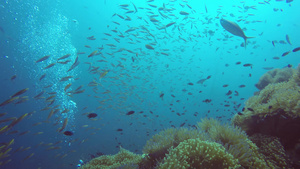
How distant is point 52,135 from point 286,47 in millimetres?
115934

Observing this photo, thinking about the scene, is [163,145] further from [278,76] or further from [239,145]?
[278,76]

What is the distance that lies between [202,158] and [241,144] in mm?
1048

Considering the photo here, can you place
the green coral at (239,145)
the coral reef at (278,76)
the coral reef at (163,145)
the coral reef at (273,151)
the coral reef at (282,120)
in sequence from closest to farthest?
the green coral at (239,145) < the coral reef at (273,151) < the coral reef at (282,120) < the coral reef at (163,145) < the coral reef at (278,76)

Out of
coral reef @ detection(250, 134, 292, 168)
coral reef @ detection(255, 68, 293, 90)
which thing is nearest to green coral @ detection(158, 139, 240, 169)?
coral reef @ detection(250, 134, 292, 168)

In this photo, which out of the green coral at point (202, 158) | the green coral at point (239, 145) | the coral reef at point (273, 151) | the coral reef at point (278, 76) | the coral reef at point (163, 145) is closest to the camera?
the green coral at point (202, 158)

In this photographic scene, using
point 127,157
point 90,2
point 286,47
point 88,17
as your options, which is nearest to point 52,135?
point 88,17

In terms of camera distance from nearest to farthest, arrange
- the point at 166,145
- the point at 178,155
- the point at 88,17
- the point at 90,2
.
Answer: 1. the point at 178,155
2. the point at 166,145
3. the point at 90,2
4. the point at 88,17

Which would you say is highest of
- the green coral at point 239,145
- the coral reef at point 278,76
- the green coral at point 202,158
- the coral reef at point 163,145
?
the green coral at point 202,158

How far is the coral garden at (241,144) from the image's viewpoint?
10.3ft

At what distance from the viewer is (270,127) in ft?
14.1

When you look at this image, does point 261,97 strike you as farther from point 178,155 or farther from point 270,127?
point 178,155

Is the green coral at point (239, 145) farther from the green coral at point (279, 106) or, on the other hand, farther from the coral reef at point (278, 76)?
the coral reef at point (278, 76)

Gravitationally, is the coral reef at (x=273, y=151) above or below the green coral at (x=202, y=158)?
below

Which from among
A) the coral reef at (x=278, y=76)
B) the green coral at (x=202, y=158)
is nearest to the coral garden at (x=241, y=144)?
the green coral at (x=202, y=158)
